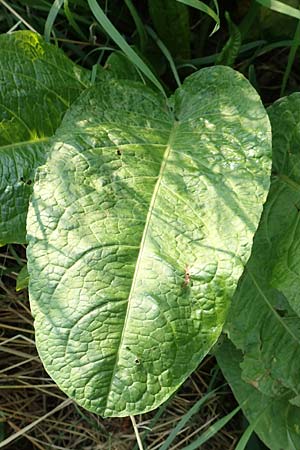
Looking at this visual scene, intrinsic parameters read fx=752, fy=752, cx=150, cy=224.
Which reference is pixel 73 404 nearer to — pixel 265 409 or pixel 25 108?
pixel 265 409

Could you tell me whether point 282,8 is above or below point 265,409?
above

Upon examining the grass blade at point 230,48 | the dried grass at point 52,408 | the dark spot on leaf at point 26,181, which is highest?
the grass blade at point 230,48

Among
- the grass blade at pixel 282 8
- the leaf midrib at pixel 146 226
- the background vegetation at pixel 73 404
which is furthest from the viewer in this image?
the background vegetation at pixel 73 404

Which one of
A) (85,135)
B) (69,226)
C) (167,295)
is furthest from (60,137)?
(167,295)

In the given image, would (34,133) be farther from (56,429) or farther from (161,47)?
(56,429)

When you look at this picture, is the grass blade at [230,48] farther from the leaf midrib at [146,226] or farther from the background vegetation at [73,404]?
the leaf midrib at [146,226]

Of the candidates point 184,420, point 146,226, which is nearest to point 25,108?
point 146,226

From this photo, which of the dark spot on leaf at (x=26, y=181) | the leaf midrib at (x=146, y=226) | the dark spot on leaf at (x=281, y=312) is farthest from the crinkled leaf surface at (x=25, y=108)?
the dark spot on leaf at (x=281, y=312)
